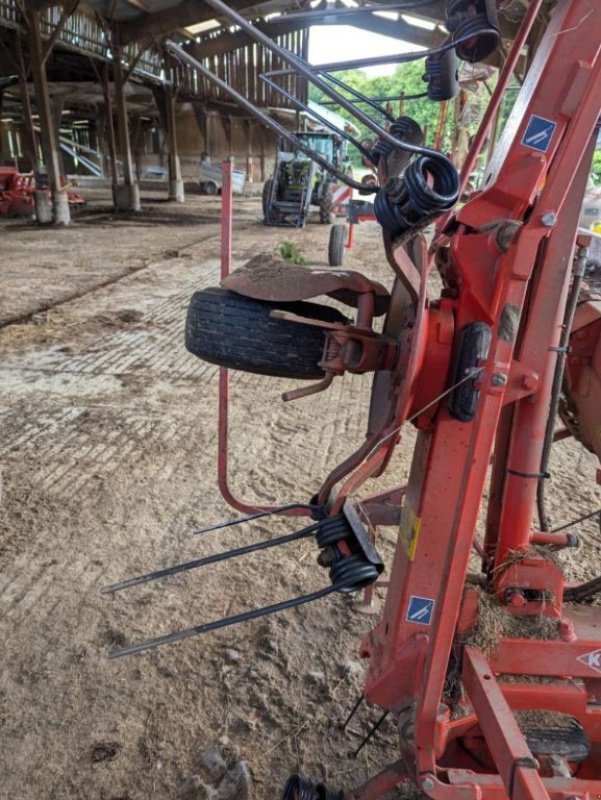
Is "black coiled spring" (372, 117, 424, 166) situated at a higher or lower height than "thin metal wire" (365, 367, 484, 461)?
higher

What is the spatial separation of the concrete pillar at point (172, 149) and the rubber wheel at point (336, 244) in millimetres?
13066

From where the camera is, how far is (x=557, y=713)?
183 cm

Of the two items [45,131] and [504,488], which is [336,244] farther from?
[45,131]

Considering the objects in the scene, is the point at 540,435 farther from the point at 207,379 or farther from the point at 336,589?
the point at 207,379

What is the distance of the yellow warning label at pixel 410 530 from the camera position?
59.3 inches

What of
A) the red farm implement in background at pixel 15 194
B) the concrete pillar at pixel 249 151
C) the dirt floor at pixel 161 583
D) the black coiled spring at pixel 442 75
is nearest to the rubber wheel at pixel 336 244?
the dirt floor at pixel 161 583

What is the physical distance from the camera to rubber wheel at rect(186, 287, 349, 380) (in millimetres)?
1530

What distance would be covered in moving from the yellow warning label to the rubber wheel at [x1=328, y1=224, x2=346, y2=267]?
7.90 metres

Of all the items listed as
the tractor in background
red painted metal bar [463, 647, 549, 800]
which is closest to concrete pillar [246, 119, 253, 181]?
the tractor in background

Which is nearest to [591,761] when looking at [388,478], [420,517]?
[420,517]

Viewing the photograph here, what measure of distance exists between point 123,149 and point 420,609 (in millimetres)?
18108

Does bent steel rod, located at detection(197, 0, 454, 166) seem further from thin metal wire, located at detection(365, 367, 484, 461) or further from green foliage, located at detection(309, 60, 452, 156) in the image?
green foliage, located at detection(309, 60, 452, 156)

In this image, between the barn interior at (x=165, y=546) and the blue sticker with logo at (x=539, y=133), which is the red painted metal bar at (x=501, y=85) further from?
the blue sticker with logo at (x=539, y=133)

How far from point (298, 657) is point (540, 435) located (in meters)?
1.33
